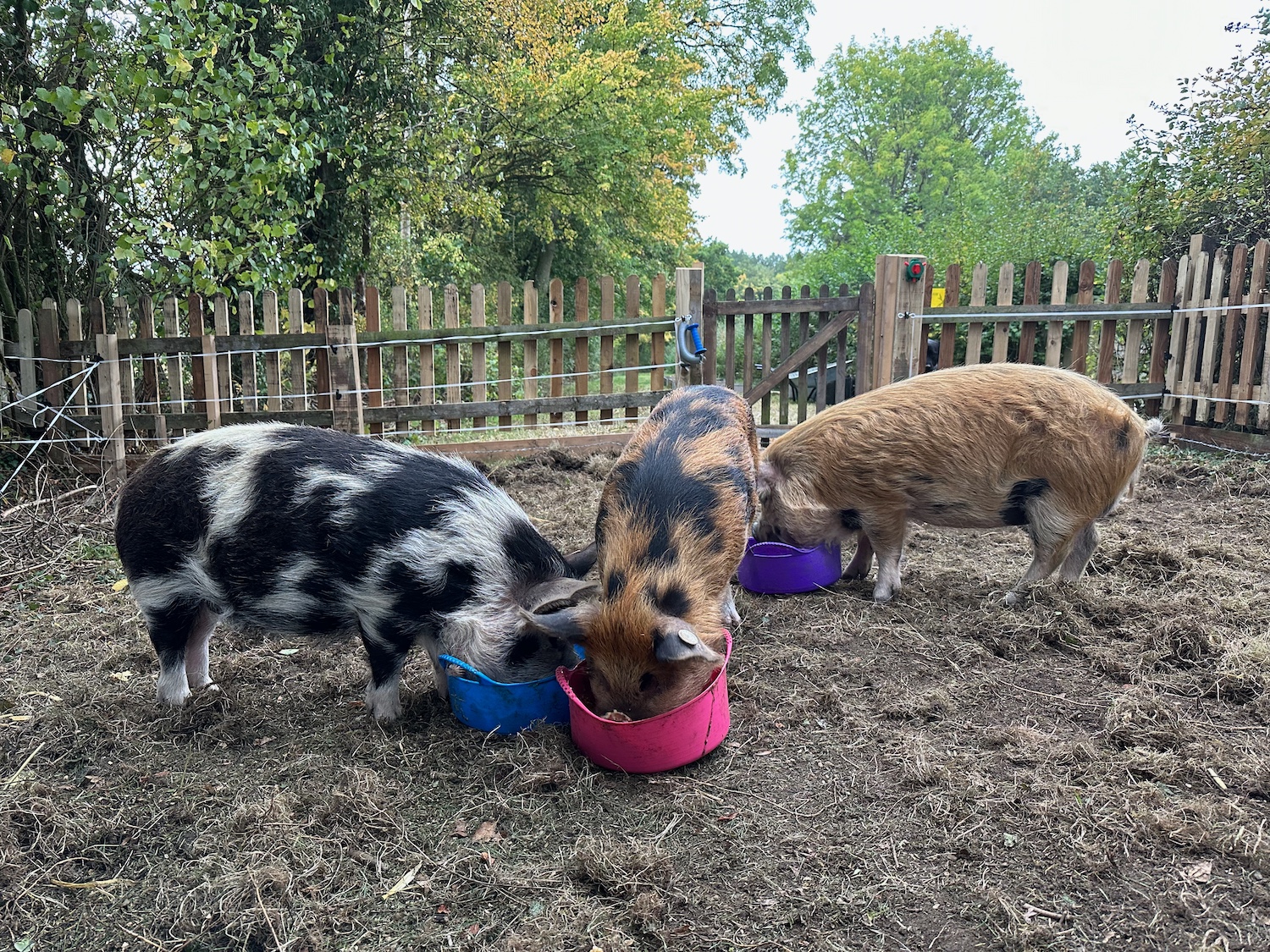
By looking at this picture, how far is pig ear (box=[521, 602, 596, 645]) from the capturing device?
2887 millimetres

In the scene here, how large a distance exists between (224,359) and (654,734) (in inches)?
260

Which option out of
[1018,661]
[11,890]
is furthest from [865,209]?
[11,890]

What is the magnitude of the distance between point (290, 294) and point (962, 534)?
6.18 metres

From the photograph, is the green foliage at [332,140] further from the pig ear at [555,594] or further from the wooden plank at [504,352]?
the pig ear at [555,594]

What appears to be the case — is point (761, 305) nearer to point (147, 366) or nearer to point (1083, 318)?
point (1083, 318)

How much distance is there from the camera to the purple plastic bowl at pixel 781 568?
470cm

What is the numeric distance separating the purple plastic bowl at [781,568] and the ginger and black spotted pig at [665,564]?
2.42 ft

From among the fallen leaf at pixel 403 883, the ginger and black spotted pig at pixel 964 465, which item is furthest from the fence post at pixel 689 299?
the fallen leaf at pixel 403 883

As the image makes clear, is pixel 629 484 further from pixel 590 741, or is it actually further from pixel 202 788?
pixel 202 788

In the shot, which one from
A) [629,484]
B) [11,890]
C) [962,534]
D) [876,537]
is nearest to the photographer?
[11,890]

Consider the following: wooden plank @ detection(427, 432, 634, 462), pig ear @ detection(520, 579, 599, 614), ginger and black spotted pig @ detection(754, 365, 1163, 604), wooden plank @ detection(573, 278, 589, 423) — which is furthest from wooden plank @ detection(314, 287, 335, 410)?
pig ear @ detection(520, 579, 599, 614)

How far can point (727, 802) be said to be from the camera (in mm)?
2820

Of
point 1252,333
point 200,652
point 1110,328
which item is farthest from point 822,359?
point 200,652

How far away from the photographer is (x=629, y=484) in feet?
11.4
